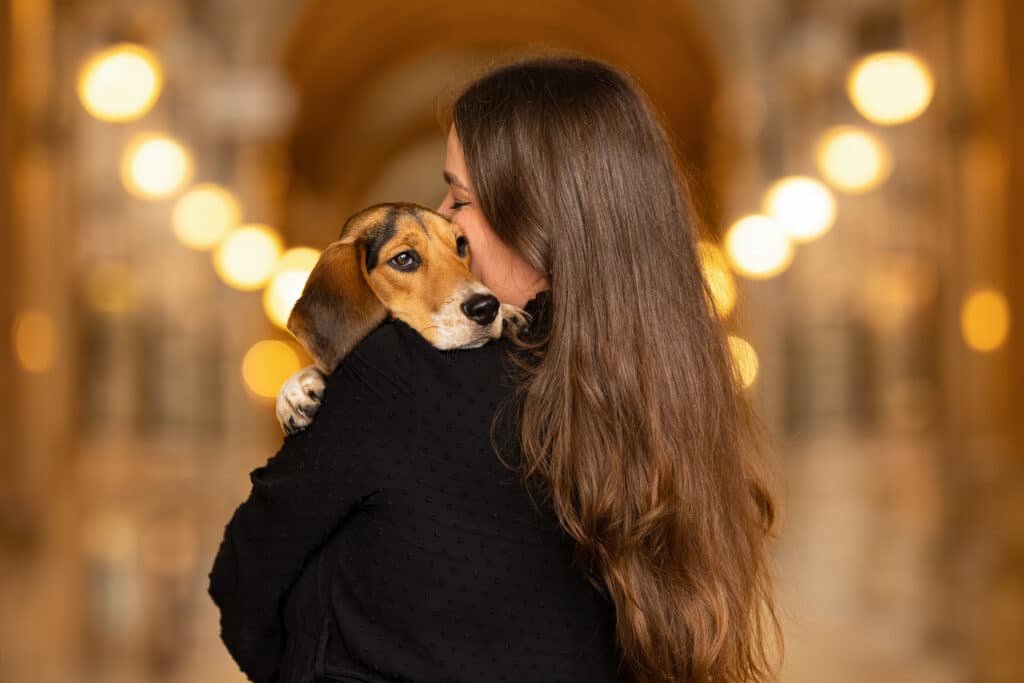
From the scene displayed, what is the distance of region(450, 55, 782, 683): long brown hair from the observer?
92.8 inches

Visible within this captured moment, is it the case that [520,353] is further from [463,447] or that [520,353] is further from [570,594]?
[570,594]

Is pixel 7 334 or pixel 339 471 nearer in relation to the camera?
pixel 339 471

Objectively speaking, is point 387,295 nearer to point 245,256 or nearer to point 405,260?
point 405,260

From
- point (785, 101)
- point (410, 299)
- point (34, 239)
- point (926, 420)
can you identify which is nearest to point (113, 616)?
point (34, 239)

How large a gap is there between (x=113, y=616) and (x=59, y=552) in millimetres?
1981

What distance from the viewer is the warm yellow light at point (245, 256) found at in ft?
52.6

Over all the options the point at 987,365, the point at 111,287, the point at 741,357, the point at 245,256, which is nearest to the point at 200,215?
the point at 111,287

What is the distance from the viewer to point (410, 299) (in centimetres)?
277

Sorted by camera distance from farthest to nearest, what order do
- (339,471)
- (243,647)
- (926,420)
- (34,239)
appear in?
(926,420), (34,239), (243,647), (339,471)

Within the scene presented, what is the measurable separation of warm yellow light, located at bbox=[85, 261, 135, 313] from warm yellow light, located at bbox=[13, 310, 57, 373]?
12.2ft

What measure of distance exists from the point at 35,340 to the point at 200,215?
5827 millimetres

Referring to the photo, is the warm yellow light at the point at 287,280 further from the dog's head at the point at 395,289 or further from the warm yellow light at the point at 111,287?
the dog's head at the point at 395,289

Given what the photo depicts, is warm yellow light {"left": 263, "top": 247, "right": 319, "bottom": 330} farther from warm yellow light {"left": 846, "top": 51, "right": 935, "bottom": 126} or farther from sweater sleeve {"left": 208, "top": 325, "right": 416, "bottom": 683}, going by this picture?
sweater sleeve {"left": 208, "top": 325, "right": 416, "bottom": 683}

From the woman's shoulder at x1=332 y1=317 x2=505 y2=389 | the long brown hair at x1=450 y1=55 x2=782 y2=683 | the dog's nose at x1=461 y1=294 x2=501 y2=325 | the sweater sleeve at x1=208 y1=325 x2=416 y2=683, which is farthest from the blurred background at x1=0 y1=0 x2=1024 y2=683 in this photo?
the sweater sleeve at x1=208 y1=325 x2=416 y2=683
